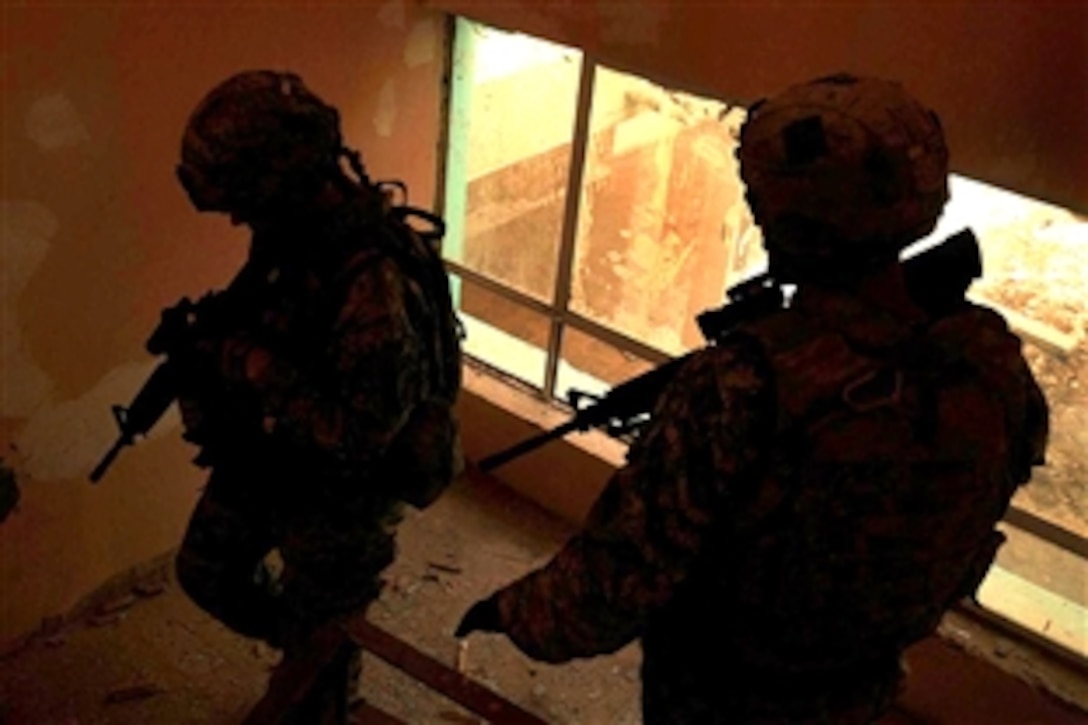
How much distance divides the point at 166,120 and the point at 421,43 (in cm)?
92

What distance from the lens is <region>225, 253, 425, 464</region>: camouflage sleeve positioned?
221 centimetres

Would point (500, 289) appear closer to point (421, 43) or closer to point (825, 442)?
point (421, 43)

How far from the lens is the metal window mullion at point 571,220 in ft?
11.6

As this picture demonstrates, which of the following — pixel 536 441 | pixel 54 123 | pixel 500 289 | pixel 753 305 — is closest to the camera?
pixel 753 305

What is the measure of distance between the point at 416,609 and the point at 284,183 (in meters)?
1.82

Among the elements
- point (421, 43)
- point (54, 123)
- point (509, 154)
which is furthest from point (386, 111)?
point (54, 123)

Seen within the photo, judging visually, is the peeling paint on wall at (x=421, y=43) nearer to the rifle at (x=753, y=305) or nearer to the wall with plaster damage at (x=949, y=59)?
the wall with plaster damage at (x=949, y=59)

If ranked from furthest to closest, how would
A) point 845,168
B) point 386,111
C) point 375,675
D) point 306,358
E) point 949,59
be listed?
point 386,111 < point 375,675 < point 949,59 < point 306,358 < point 845,168

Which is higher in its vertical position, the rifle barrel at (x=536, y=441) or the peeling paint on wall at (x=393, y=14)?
the peeling paint on wall at (x=393, y=14)

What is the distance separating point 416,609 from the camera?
12.1 feet

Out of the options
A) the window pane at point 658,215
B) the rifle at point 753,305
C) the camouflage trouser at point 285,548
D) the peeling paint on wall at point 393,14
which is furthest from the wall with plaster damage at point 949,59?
the camouflage trouser at point 285,548

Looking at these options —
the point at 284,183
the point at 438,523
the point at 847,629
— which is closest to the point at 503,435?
the point at 438,523

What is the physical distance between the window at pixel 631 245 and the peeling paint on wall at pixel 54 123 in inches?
50.6

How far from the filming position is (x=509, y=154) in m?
3.88
